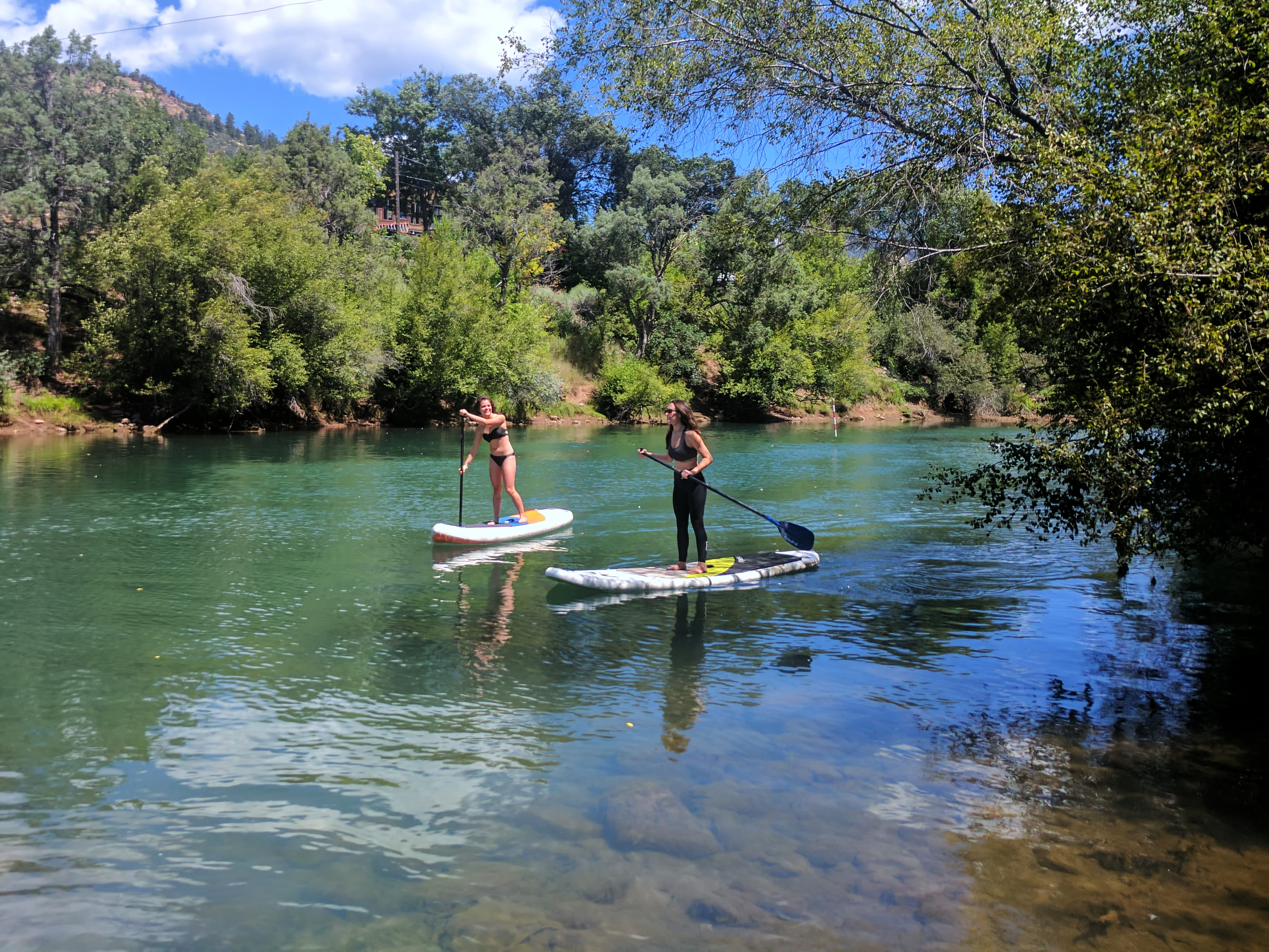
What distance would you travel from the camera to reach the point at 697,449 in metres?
10.9

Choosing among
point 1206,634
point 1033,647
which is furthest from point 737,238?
point 1206,634

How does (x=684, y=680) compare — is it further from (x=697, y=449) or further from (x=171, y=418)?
(x=171, y=418)

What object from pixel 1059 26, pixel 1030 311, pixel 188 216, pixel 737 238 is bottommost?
pixel 1030 311

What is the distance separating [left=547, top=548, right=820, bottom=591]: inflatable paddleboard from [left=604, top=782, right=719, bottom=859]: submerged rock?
16.3ft

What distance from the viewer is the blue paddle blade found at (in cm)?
1278

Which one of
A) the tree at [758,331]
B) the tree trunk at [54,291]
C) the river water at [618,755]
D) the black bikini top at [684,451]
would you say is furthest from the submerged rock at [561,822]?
the tree at [758,331]

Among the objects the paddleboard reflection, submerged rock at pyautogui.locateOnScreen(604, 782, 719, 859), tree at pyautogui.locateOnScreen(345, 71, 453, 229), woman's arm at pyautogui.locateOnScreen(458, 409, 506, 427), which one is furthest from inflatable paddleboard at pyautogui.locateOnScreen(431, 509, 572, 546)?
tree at pyautogui.locateOnScreen(345, 71, 453, 229)

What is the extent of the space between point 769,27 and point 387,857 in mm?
9213

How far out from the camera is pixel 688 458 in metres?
10.9

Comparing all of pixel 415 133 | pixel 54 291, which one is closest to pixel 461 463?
pixel 54 291

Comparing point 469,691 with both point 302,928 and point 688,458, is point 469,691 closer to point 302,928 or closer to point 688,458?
point 302,928

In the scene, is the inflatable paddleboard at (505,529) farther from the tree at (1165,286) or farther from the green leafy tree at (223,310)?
the green leafy tree at (223,310)

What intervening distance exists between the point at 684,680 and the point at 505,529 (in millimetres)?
6927

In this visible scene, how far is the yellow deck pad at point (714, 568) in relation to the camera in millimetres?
10844
